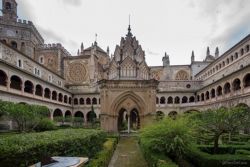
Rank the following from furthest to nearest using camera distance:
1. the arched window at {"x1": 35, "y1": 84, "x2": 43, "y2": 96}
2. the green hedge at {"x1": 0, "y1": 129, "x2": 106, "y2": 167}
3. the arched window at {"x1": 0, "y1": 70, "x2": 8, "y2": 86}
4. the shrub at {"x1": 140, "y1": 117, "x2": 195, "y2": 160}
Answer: the arched window at {"x1": 35, "y1": 84, "x2": 43, "y2": 96} < the arched window at {"x1": 0, "y1": 70, "x2": 8, "y2": 86} < the shrub at {"x1": 140, "y1": 117, "x2": 195, "y2": 160} < the green hedge at {"x1": 0, "y1": 129, "x2": 106, "y2": 167}

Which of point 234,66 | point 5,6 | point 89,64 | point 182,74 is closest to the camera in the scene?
point 234,66

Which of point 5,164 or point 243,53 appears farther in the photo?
point 243,53

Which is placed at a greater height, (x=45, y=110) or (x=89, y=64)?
(x=89, y=64)

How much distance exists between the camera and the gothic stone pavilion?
32250 mm

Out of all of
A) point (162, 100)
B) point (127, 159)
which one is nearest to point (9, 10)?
point (162, 100)

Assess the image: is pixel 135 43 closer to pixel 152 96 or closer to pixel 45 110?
pixel 152 96

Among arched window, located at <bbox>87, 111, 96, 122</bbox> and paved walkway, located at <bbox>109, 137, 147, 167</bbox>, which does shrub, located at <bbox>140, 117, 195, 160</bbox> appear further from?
arched window, located at <bbox>87, 111, 96, 122</bbox>

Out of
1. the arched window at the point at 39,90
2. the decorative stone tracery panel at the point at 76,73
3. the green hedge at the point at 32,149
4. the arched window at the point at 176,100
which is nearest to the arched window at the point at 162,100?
the arched window at the point at 176,100

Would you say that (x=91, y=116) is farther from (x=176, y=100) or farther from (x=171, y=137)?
(x=171, y=137)

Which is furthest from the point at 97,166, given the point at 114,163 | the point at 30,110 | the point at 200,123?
the point at 30,110

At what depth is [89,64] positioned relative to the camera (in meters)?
65.8

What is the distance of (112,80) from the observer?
104ft

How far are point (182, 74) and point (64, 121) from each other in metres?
37.7

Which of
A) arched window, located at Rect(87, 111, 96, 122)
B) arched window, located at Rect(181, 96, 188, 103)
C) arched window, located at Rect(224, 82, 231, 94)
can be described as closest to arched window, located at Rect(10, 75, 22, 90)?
arched window, located at Rect(87, 111, 96, 122)
